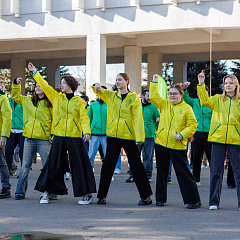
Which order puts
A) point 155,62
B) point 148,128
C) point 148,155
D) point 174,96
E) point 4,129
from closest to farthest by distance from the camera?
1. point 174,96
2. point 4,129
3. point 148,155
4. point 148,128
5. point 155,62

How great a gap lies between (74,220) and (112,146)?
1811 mm

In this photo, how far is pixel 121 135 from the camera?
8.52 metres

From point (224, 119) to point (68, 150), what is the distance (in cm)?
248

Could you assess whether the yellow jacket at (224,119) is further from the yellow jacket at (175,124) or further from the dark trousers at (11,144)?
the dark trousers at (11,144)

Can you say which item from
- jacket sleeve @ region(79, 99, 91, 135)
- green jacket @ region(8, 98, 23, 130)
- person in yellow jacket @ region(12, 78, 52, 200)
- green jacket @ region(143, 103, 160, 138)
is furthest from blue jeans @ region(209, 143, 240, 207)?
green jacket @ region(8, 98, 23, 130)

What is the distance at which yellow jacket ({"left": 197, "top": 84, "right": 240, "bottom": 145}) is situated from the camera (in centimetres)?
798

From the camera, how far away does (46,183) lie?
859cm

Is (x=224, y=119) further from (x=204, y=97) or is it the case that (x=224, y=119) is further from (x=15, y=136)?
(x=15, y=136)

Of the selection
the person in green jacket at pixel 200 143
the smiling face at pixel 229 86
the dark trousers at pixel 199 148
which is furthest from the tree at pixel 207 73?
the smiling face at pixel 229 86

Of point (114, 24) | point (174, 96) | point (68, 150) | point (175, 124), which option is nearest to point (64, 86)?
point (68, 150)

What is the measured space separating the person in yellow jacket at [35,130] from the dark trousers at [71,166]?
17.0 inches

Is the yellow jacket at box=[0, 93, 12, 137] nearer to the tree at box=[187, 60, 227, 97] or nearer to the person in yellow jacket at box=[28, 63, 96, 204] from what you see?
the person in yellow jacket at box=[28, 63, 96, 204]

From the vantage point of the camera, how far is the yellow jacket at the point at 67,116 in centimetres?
853

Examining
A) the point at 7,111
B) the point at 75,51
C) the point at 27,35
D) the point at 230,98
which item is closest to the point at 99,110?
the point at 7,111
